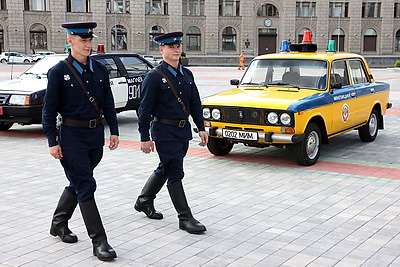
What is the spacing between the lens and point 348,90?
32.0 feet

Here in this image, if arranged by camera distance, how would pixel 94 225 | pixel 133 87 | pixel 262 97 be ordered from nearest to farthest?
1. pixel 94 225
2. pixel 262 97
3. pixel 133 87

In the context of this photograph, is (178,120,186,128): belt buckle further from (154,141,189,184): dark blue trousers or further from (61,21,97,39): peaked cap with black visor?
(61,21,97,39): peaked cap with black visor

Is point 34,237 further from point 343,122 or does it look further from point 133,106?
point 133,106

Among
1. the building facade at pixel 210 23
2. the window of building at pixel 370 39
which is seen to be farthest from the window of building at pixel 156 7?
the window of building at pixel 370 39

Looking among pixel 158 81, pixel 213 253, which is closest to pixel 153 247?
pixel 213 253

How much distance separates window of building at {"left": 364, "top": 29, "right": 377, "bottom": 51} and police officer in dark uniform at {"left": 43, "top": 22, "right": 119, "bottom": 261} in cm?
7112

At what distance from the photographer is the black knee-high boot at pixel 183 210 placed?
5402mm

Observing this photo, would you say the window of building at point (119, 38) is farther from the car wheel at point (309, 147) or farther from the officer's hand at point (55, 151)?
the officer's hand at point (55, 151)

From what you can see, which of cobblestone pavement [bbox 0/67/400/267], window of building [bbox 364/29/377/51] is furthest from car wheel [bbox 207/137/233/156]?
window of building [bbox 364/29/377/51]

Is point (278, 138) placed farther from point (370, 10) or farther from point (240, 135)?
point (370, 10)

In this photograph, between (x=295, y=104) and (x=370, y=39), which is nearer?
(x=295, y=104)

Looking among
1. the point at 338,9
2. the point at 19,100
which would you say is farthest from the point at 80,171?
the point at 338,9

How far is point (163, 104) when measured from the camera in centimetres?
545

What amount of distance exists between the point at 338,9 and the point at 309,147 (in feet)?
216
